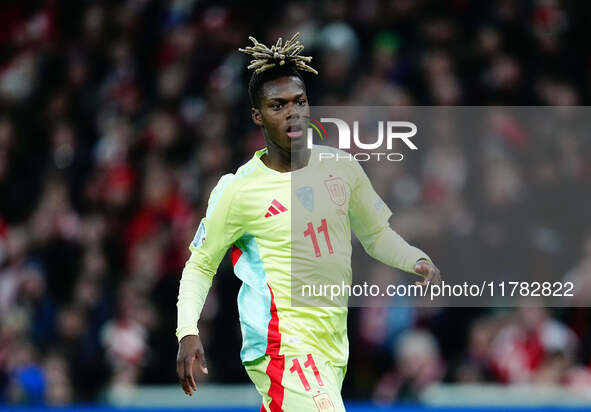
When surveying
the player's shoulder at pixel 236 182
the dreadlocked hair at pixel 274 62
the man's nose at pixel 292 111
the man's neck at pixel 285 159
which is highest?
the dreadlocked hair at pixel 274 62

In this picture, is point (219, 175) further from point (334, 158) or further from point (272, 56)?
point (272, 56)

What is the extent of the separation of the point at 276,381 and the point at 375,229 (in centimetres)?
87

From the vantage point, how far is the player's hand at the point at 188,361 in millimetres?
4230

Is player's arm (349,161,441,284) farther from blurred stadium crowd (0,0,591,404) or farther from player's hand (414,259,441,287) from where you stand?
blurred stadium crowd (0,0,591,404)

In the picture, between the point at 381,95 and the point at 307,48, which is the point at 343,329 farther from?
the point at 307,48

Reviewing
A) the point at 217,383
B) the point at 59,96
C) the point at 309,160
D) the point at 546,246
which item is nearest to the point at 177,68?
the point at 59,96

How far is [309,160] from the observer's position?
A: 15.5 feet

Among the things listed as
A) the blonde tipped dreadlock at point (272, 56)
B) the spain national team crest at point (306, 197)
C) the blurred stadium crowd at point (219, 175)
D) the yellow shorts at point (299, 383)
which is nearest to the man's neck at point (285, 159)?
the spain national team crest at point (306, 197)

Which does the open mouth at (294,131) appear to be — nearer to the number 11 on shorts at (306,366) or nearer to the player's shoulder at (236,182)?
the player's shoulder at (236,182)

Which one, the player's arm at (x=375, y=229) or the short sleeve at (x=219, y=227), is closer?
the short sleeve at (x=219, y=227)

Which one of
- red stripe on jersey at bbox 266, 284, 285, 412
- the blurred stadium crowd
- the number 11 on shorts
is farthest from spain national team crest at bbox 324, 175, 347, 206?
the blurred stadium crowd

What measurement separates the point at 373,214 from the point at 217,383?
3941mm

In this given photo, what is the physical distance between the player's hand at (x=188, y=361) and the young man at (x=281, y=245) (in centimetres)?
4

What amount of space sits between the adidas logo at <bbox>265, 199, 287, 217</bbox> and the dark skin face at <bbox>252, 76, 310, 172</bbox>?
0.61 ft
